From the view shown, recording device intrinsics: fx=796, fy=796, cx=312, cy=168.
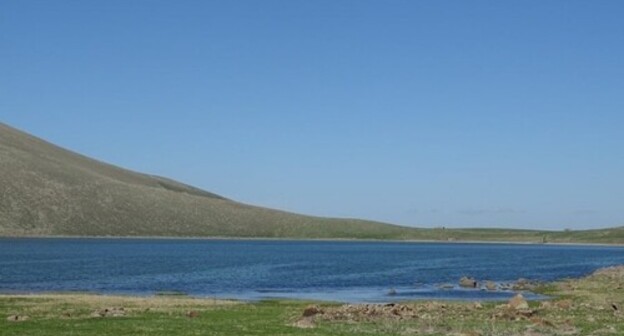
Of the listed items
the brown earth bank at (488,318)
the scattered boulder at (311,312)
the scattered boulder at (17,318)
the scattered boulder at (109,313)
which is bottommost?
the scattered boulder at (17,318)

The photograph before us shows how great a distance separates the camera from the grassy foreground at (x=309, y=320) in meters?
39.4

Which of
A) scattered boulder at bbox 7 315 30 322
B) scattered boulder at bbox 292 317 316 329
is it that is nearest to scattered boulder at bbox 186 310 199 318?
scattered boulder at bbox 292 317 316 329

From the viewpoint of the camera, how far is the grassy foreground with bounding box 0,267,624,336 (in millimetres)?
39438

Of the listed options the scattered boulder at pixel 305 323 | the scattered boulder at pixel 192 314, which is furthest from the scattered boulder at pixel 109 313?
the scattered boulder at pixel 305 323

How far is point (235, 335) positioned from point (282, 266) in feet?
378

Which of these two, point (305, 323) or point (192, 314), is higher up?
point (305, 323)

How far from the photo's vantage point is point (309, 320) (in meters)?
44.9

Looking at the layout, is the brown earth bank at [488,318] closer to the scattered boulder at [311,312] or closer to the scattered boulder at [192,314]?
the scattered boulder at [311,312]

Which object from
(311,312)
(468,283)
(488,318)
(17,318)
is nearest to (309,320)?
(311,312)

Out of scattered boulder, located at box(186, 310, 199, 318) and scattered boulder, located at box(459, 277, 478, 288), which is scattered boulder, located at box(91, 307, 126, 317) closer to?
scattered boulder, located at box(186, 310, 199, 318)

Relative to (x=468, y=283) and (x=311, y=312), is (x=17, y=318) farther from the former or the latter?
(x=468, y=283)

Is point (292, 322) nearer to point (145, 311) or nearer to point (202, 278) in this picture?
point (145, 311)

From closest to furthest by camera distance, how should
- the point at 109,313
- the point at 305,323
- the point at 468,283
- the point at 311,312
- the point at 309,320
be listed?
the point at 305,323 < the point at 309,320 < the point at 311,312 < the point at 109,313 < the point at 468,283

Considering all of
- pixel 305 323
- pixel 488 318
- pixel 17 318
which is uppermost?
pixel 488 318
